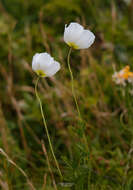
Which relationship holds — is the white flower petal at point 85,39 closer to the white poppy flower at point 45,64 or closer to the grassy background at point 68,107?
the white poppy flower at point 45,64

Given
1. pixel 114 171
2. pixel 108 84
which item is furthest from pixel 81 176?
pixel 108 84

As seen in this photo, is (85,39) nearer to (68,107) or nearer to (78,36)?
(78,36)

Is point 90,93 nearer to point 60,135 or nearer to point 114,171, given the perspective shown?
point 60,135

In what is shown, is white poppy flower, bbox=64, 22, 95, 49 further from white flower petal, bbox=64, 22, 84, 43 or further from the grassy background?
the grassy background

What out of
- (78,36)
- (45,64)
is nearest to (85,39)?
(78,36)

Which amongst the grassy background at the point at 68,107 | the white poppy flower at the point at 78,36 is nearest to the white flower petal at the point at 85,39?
the white poppy flower at the point at 78,36
